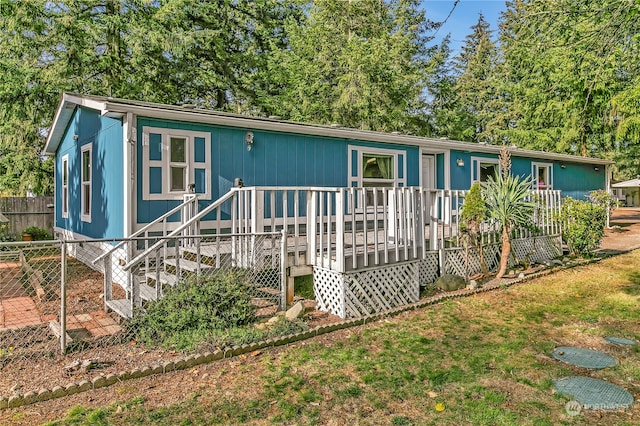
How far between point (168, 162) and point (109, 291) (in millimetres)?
2368

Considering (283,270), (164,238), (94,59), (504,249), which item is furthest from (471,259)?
(94,59)

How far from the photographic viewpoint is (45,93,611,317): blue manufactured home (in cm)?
576

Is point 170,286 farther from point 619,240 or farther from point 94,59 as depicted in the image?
point 619,240

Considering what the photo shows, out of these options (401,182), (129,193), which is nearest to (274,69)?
(401,182)

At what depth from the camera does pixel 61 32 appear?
14148mm

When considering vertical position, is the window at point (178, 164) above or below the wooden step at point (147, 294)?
above

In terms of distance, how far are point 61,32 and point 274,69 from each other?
8.29 metres

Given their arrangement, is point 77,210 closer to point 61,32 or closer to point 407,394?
point 61,32

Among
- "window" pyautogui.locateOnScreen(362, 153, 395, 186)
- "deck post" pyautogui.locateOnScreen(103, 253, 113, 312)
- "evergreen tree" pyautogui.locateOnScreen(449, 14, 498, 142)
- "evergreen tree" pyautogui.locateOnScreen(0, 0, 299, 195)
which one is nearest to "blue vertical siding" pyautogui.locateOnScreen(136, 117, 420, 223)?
"window" pyautogui.locateOnScreen(362, 153, 395, 186)

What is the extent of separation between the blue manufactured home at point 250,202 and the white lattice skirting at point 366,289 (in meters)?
0.02

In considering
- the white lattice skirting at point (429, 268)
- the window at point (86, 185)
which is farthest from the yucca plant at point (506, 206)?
the window at point (86, 185)

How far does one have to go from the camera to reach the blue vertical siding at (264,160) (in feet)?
23.4

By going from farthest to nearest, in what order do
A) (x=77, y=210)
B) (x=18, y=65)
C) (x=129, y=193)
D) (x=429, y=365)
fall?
(x=18, y=65)
(x=77, y=210)
(x=129, y=193)
(x=429, y=365)

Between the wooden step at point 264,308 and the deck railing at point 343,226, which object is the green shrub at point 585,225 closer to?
the deck railing at point 343,226
